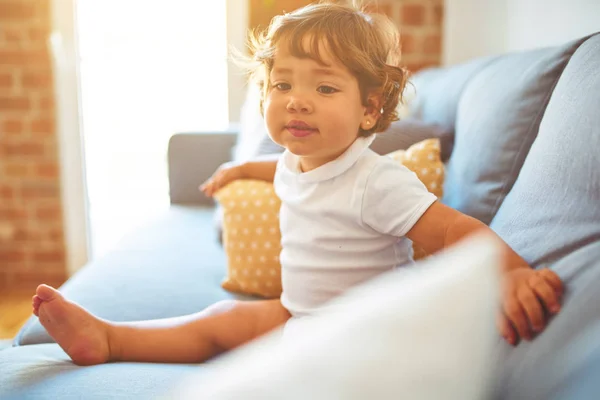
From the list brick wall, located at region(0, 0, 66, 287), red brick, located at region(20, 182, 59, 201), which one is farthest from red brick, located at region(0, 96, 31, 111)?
red brick, located at region(20, 182, 59, 201)

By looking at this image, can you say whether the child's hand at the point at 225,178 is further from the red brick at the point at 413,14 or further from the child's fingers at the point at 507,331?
the red brick at the point at 413,14

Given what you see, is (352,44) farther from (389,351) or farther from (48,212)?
(48,212)

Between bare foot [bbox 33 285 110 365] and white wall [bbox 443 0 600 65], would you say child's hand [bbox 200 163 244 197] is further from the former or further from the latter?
white wall [bbox 443 0 600 65]

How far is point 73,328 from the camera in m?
0.89

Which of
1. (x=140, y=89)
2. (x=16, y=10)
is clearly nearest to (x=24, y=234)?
(x=140, y=89)

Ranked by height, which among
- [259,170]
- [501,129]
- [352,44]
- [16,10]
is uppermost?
[16,10]

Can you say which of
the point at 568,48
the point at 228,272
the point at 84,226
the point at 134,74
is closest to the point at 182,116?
the point at 134,74

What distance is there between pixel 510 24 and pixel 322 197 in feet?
4.04

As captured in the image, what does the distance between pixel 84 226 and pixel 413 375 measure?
2.49 m

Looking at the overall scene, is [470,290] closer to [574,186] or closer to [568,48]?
[574,186]

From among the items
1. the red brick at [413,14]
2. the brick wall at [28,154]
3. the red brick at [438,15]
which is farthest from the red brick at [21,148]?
the red brick at [438,15]

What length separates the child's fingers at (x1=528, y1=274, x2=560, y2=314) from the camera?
20.8 inches

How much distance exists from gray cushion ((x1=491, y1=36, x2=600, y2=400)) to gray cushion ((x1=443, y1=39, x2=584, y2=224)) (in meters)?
0.10

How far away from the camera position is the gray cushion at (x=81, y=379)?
0.75 m
